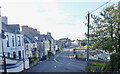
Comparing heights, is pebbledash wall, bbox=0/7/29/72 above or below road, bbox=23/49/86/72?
above

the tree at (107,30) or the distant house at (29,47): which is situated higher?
the tree at (107,30)

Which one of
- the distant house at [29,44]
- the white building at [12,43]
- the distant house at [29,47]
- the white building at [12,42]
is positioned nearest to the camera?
the white building at [12,43]

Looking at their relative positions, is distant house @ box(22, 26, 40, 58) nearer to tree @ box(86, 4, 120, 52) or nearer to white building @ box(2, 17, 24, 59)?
white building @ box(2, 17, 24, 59)

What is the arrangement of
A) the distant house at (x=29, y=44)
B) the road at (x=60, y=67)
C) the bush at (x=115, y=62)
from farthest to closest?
the distant house at (x=29, y=44) < the road at (x=60, y=67) < the bush at (x=115, y=62)

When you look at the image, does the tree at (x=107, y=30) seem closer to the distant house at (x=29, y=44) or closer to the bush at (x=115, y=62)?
the bush at (x=115, y=62)

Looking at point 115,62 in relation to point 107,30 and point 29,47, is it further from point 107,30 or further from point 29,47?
point 29,47

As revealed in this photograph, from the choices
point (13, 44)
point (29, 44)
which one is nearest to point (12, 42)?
point (13, 44)

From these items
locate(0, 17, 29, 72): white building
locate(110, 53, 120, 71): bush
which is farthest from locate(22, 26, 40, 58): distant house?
locate(110, 53, 120, 71): bush

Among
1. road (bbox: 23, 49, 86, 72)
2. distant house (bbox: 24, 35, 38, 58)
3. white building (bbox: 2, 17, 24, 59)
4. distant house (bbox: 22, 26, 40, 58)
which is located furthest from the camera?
distant house (bbox: 22, 26, 40, 58)

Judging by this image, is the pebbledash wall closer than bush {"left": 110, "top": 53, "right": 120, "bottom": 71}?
No

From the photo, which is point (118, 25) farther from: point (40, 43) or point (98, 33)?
point (40, 43)

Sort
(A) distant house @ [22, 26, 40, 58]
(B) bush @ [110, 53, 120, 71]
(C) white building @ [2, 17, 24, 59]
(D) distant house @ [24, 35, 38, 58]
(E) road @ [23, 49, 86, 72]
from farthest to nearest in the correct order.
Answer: (A) distant house @ [22, 26, 40, 58] < (D) distant house @ [24, 35, 38, 58] < (C) white building @ [2, 17, 24, 59] < (E) road @ [23, 49, 86, 72] < (B) bush @ [110, 53, 120, 71]

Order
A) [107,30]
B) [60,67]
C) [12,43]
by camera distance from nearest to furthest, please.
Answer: [107,30], [60,67], [12,43]

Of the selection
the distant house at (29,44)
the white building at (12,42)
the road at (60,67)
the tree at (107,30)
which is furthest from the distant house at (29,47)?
the tree at (107,30)
